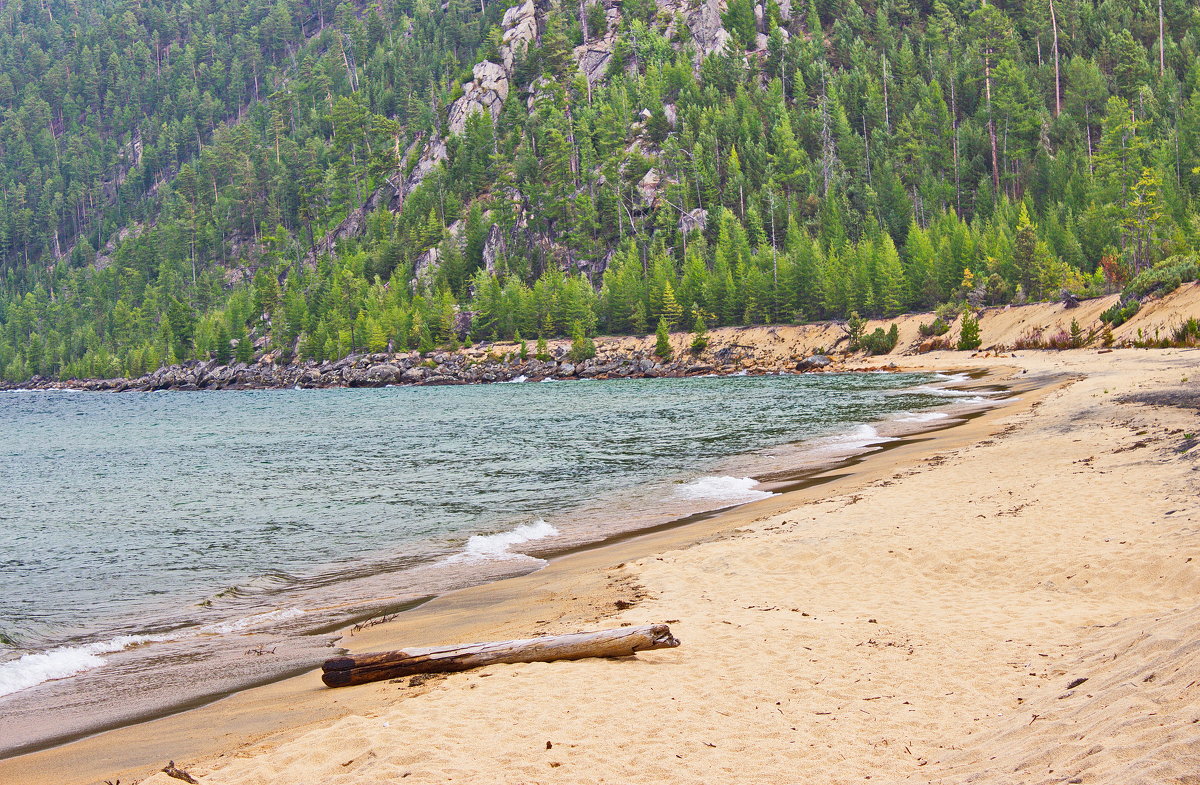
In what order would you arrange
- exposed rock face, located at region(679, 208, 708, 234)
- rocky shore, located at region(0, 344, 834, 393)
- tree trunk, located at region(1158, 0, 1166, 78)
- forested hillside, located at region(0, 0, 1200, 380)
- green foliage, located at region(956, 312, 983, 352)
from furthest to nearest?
exposed rock face, located at region(679, 208, 708, 234)
tree trunk, located at region(1158, 0, 1166, 78)
rocky shore, located at region(0, 344, 834, 393)
forested hillside, located at region(0, 0, 1200, 380)
green foliage, located at region(956, 312, 983, 352)

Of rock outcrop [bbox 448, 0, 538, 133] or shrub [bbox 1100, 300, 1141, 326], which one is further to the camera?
rock outcrop [bbox 448, 0, 538, 133]

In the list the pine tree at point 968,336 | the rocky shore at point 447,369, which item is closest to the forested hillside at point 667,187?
the rocky shore at point 447,369

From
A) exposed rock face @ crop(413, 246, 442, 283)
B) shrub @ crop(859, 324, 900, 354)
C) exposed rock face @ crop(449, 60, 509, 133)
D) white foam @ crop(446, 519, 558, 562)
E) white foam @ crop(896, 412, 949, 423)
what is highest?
exposed rock face @ crop(449, 60, 509, 133)

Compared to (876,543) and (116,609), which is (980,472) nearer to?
(876,543)

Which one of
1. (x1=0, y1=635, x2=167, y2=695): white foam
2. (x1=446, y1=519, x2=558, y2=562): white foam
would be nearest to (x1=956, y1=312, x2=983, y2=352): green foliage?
(x1=446, y1=519, x2=558, y2=562): white foam

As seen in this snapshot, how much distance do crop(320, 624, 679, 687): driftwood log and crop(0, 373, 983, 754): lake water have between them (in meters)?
1.43

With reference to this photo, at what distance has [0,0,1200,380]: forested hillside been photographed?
9169cm

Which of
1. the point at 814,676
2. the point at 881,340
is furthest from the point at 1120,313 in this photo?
the point at 814,676

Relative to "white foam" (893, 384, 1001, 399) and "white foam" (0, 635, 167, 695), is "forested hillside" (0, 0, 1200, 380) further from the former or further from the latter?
"white foam" (0, 635, 167, 695)

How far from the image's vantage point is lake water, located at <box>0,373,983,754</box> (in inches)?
421

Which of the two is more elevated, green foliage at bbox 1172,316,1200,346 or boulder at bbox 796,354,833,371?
green foliage at bbox 1172,316,1200,346

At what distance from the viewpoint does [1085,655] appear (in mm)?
6887

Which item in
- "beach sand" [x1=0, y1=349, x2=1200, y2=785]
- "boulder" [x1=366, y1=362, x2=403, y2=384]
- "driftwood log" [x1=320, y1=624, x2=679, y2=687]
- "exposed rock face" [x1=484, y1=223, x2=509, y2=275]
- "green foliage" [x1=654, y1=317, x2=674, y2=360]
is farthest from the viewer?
"exposed rock face" [x1=484, y1=223, x2=509, y2=275]

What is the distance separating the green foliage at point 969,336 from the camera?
73.6 metres
